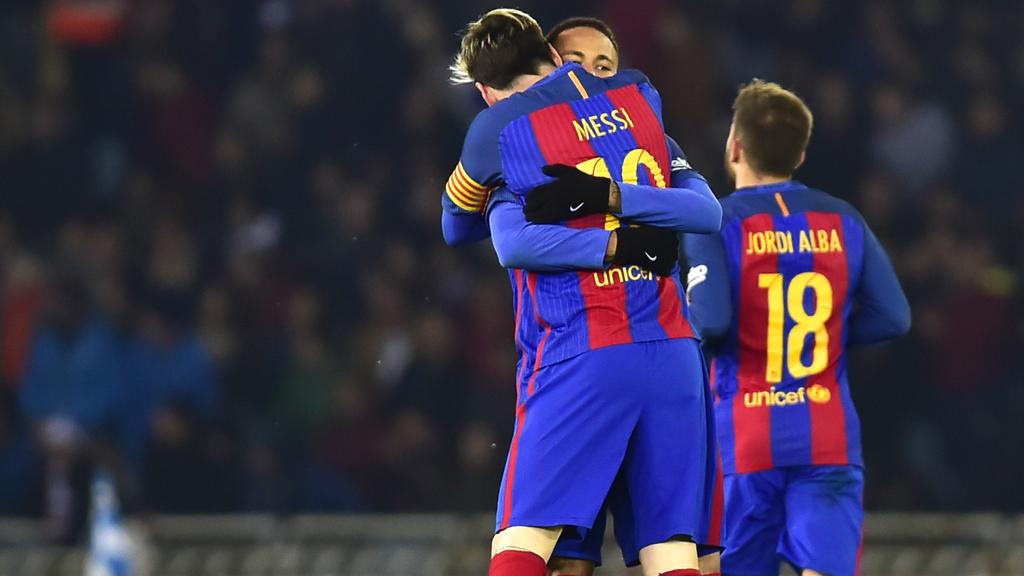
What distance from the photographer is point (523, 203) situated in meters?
4.20

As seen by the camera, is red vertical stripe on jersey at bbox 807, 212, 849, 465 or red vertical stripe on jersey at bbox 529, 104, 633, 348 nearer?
red vertical stripe on jersey at bbox 529, 104, 633, 348

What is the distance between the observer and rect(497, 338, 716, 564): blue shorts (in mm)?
4059

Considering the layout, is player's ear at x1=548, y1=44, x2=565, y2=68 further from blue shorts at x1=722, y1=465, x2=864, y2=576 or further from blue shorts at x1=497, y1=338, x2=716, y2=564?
blue shorts at x1=722, y1=465, x2=864, y2=576

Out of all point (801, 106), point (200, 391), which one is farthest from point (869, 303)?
point (200, 391)

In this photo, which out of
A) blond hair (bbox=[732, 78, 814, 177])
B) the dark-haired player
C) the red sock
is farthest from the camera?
blond hair (bbox=[732, 78, 814, 177])

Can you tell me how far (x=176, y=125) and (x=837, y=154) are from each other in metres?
4.34

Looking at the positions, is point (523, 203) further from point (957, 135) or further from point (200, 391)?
point (957, 135)

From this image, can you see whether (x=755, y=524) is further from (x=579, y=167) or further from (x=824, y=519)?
(x=579, y=167)

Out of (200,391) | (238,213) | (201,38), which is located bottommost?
(200,391)

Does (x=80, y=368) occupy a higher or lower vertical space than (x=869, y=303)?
lower

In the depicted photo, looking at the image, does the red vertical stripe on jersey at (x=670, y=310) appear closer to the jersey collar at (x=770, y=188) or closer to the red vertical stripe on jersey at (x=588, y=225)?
the red vertical stripe on jersey at (x=588, y=225)

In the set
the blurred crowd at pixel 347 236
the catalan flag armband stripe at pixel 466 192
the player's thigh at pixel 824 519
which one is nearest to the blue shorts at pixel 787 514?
the player's thigh at pixel 824 519

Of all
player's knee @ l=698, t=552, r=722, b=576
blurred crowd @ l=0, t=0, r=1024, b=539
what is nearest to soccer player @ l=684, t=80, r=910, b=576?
player's knee @ l=698, t=552, r=722, b=576

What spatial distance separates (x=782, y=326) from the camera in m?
4.96
